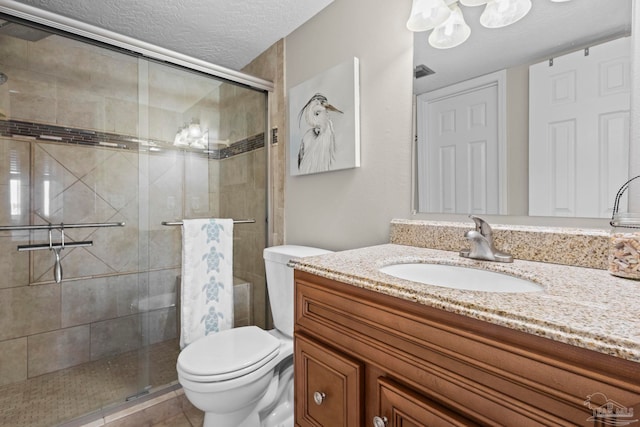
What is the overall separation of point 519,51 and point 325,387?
3.93 ft

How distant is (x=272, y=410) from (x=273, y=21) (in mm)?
2090

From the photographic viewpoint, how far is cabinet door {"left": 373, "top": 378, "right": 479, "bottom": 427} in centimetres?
55

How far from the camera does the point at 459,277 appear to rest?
0.92 metres

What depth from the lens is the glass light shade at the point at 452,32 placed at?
112cm

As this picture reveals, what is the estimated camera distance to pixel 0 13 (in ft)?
4.25

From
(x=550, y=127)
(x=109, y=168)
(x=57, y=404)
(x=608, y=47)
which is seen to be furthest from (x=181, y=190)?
(x=608, y=47)

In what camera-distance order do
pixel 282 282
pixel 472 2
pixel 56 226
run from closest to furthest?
pixel 472 2 → pixel 282 282 → pixel 56 226

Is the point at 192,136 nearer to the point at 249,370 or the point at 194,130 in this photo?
the point at 194,130

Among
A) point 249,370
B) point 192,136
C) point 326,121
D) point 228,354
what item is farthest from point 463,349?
point 192,136

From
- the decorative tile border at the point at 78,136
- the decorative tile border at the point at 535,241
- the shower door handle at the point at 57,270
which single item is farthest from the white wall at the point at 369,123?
the shower door handle at the point at 57,270

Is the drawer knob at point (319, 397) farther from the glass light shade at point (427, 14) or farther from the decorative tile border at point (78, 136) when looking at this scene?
the decorative tile border at point (78, 136)

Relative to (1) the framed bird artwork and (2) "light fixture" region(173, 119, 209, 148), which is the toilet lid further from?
(2) "light fixture" region(173, 119, 209, 148)

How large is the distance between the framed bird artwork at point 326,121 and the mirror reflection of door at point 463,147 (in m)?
0.34

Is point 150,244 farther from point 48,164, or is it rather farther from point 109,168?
point 48,164
